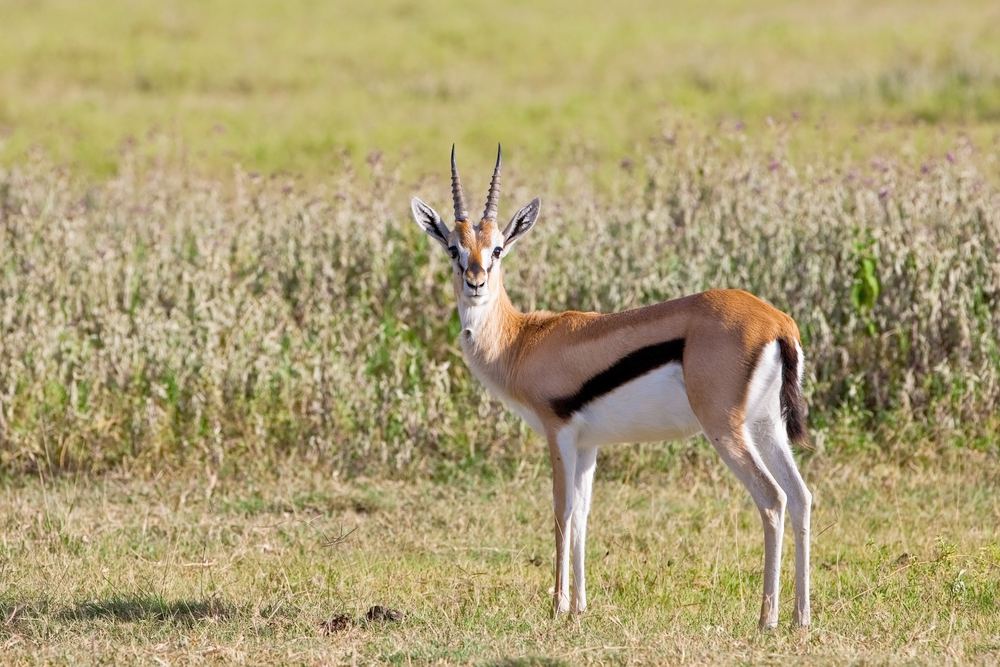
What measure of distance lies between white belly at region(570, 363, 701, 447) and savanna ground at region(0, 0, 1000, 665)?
26.7 inches

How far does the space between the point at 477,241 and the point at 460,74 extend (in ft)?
51.3

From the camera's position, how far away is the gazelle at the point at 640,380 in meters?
4.53

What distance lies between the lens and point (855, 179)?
8.02m

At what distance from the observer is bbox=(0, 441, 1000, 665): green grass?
430cm

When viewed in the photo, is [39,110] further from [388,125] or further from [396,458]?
[396,458]

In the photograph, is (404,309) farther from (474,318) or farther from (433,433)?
(474,318)

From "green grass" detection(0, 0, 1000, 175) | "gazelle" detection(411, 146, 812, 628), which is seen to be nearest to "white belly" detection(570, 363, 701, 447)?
"gazelle" detection(411, 146, 812, 628)

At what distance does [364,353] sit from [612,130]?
29.8ft

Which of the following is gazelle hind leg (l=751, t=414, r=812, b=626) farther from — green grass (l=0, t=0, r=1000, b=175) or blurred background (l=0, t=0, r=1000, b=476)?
green grass (l=0, t=0, r=1000, b=175)

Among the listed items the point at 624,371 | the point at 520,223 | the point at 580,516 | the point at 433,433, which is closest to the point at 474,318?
the point at 520,223

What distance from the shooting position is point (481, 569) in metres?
5.52

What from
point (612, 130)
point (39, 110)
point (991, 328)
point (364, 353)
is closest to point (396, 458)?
point (364, 353)

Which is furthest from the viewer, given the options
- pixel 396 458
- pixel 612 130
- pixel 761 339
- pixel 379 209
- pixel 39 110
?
pixel 39 110

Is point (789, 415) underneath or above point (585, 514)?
above
